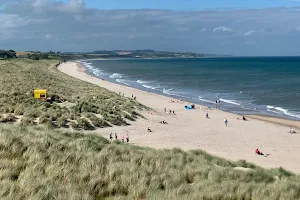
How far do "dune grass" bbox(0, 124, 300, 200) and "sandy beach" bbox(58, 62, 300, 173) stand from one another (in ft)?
33.1

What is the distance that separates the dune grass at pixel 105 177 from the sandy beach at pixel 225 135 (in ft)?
33.1

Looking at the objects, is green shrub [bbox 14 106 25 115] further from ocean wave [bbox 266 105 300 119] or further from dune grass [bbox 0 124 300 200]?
ocean wave [bbox 266 105 300 119]

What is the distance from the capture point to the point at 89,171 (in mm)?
6586

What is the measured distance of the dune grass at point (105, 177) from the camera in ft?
18.0

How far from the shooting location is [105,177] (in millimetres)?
6371

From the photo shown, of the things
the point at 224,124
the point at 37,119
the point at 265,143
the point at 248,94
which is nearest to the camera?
the point at 37,119

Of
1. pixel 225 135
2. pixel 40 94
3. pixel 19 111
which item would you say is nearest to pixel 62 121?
pixel 19 111

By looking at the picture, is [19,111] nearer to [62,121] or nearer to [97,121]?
[62,121]

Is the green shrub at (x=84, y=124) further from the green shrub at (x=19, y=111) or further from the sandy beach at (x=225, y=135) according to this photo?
the green shrub at (x=19, y=111)

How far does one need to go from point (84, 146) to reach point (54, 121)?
12.1 m

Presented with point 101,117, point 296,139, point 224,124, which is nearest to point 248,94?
point 224,124

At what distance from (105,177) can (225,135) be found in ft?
62.9

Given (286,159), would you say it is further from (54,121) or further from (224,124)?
(54,121)

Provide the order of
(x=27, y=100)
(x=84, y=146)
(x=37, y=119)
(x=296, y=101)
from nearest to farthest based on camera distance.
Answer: (x=84, y=146) < (x=37, y=119) < (x=27, y=100) < (x=296, y=101)
